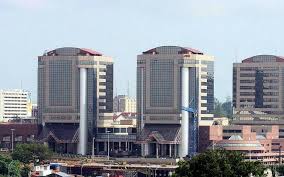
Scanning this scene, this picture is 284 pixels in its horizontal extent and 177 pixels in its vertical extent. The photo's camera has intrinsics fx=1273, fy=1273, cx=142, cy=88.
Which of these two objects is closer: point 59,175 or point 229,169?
point 229,169

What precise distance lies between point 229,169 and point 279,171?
75495 mm

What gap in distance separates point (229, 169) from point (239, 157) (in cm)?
259

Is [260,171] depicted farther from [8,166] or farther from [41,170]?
[8,166]

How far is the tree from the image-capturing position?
119 m

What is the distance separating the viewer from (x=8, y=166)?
198250 millimetres

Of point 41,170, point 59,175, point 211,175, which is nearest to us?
point 211,175

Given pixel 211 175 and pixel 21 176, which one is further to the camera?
pixel 21 176

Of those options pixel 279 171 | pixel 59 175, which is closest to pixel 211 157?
pixel 59 175

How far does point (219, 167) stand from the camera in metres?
119

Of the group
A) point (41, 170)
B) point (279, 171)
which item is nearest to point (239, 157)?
point (41, 170)

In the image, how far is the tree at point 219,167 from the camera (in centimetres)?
11906

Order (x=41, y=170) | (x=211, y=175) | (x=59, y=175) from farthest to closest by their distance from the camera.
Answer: (x=41, y=170) < (x=59, y=175) < (x=211, y=175)

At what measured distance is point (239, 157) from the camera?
121 meters

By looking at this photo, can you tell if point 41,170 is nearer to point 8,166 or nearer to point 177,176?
point 8,166
